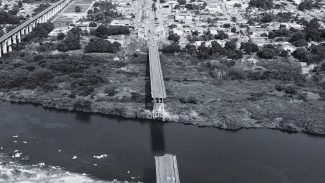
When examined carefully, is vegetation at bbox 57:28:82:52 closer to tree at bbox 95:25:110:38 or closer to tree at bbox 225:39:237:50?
tree at bbox 95:25:110:38

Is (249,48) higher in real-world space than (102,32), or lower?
lower

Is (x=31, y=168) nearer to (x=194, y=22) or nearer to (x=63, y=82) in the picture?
(x=63, y=82)

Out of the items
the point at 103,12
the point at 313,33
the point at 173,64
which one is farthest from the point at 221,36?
the point at 103,12

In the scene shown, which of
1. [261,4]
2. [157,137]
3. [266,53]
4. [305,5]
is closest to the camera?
[157,137]

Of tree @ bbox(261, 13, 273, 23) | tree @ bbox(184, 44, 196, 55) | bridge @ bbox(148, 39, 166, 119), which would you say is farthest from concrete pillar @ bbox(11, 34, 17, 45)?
tree @ bbox(261, 13, 273, 23)

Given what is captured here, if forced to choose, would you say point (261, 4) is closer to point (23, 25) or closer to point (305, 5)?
point (305, 5)

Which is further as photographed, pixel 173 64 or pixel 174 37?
pixel 174 37
